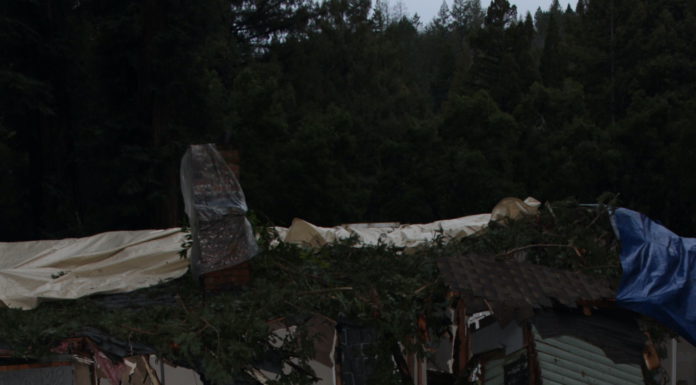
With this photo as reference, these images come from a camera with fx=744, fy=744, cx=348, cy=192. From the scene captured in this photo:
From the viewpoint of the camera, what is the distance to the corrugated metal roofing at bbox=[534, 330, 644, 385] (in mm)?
7090

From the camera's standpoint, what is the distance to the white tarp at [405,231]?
9.75 metres

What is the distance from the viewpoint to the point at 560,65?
33562mm

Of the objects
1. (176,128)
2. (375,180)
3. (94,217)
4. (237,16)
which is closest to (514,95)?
(375,180)

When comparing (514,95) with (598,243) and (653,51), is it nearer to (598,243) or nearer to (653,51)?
(653,51)

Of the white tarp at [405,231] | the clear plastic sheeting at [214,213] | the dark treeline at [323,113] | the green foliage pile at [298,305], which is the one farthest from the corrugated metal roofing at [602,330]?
the dark treeline at [323,113]

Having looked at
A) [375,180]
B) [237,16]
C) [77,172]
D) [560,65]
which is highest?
[237,16]

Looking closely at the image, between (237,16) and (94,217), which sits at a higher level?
(237,16)

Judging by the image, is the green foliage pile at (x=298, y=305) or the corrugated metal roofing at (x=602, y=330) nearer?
the green foliage pile at (x=298, y=305)

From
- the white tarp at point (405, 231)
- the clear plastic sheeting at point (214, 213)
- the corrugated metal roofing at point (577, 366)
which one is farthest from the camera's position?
the white tarp at point (405, 231)

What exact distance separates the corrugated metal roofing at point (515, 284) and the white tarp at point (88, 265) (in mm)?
3031

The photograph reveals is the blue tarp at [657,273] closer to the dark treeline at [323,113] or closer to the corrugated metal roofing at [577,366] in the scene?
the corrugated metal roofing at [577,366]

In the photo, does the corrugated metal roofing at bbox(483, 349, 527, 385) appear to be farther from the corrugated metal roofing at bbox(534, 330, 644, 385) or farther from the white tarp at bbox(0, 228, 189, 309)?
the white tarp at bbox(0, 228, 189, 309)

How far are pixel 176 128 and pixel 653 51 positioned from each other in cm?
1920

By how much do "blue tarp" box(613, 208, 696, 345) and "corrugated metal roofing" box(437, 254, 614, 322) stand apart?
1.15 feet
